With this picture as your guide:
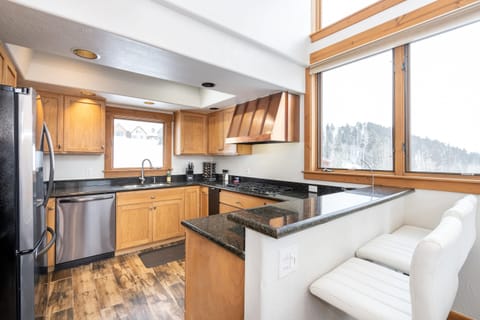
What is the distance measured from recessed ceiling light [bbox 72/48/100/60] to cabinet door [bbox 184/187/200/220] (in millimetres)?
2381

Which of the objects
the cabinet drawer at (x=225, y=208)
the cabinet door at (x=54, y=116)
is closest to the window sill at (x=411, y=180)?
the cabinet drawer at (x=225, y=208)

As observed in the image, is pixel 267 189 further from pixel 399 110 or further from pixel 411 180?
pixel 399 110

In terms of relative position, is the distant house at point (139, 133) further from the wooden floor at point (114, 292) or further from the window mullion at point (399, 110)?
the window mullion at point (399, 110)

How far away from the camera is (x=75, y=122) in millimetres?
3068

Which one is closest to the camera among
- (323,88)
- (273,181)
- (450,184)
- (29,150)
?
(29,150)

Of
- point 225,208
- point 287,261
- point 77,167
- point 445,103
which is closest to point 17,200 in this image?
point 287,261

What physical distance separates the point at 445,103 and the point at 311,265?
1.93 meters

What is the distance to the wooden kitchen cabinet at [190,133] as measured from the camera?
4.10 m

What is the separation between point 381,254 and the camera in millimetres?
1407

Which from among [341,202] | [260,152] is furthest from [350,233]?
[260,152]

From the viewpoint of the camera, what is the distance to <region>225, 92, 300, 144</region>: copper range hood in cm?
284

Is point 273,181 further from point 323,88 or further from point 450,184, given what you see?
point 450,184

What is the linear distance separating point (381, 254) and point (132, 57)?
2.33 meters

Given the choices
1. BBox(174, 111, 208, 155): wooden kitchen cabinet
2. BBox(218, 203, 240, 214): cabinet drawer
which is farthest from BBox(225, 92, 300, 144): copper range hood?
BBox(174, 111, 208, 155): wooden kitchen cabinet
